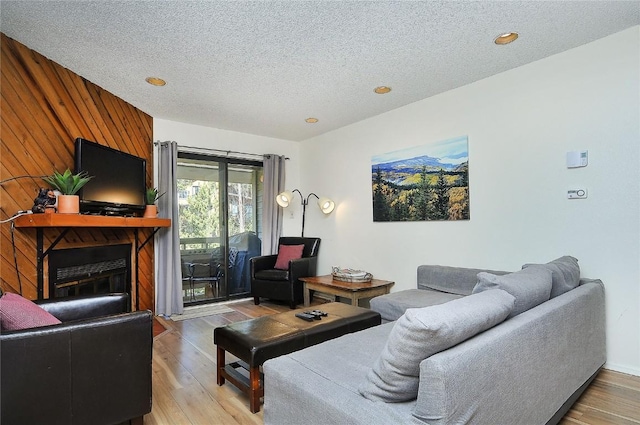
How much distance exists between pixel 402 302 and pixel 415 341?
1.88 meters

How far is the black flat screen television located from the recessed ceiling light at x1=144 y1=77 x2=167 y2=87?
762 mm

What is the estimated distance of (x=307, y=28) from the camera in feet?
7.84

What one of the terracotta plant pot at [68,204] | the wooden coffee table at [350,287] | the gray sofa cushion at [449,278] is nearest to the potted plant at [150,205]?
the terracotta plant pot at [68,204]

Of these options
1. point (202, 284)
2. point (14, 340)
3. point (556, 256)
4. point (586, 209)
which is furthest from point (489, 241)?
point (202, 284)

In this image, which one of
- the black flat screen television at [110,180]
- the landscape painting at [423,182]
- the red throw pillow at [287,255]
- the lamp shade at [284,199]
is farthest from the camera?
the lamp shade at [284,199]

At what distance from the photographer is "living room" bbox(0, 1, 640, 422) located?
2.50 m

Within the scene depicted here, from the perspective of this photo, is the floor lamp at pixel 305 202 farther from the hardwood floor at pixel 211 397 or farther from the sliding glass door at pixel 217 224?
the hardwood floor at pixel 211 397

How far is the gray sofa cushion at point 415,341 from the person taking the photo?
115cm

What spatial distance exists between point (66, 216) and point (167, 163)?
74.4 inches

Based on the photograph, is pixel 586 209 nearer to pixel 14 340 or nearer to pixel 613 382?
pixel 613 382

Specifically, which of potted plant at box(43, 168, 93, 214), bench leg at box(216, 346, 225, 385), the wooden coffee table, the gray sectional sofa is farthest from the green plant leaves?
the wooden coffee table

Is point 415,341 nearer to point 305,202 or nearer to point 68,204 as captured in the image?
point 68,204

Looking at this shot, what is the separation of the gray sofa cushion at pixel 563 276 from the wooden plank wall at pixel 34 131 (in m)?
3.78

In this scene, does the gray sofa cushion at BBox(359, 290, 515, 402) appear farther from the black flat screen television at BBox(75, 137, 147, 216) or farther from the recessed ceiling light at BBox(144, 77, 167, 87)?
the recessed ceiling light at BBox(144, 77, 167, 87)
